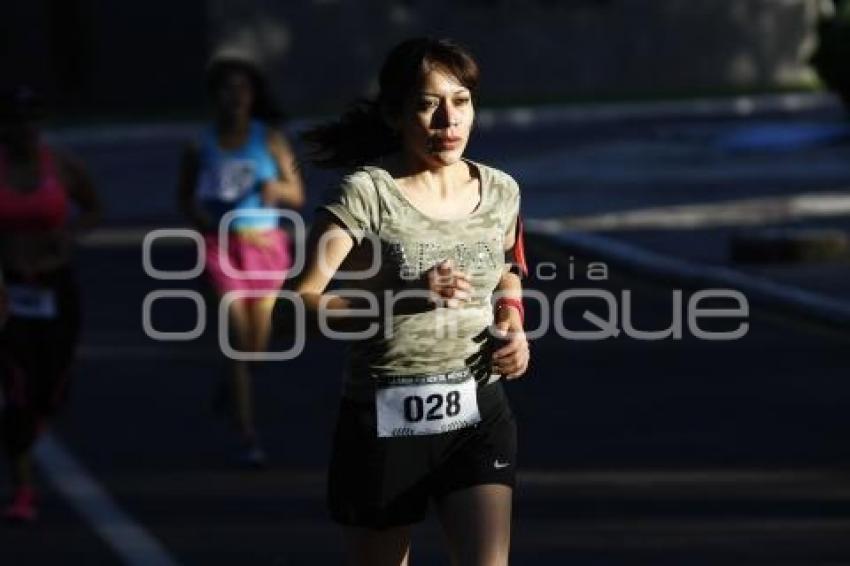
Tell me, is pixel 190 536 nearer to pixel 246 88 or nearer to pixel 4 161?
pixel 4 161

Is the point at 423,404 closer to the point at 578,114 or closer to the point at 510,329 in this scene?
the point at 510,329

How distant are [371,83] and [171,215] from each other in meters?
26.4

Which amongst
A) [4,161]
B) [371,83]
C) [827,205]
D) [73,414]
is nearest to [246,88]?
[4,161]

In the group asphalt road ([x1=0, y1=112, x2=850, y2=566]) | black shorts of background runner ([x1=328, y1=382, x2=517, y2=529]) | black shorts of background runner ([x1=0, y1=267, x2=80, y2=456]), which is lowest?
asphalt road ([x1=0, y1=112, x2=850, y2=566])

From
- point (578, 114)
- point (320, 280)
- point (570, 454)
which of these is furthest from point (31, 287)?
point (578, 114)

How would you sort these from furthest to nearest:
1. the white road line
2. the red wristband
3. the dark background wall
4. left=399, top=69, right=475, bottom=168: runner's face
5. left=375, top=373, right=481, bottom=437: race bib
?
the dark background wall < the white road line < the red wristband < left=375, top=373, right=481, bottom=437: race bib < left=399, top=69, right=475, bottom=168: runner's face

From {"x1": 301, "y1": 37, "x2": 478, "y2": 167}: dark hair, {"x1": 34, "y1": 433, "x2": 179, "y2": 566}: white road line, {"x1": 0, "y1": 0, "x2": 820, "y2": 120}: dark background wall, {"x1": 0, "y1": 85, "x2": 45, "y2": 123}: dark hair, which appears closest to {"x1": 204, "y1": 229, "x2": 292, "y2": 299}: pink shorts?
{"x1": 34, "y1": 433, "x2": 179, "y2": 566}: white road line

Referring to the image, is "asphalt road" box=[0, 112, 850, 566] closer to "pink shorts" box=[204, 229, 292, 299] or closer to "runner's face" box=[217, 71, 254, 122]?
"pink shorts" box=[204, 229, 292, 299]

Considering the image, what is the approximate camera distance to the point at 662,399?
14211 millimetres

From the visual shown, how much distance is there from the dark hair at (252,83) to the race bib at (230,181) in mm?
247

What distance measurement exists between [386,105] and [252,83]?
5.79 metres

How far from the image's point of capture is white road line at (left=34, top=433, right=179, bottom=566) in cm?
1016

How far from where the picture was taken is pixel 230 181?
1271 cm

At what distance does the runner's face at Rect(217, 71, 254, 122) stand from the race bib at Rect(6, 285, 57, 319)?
157cm
